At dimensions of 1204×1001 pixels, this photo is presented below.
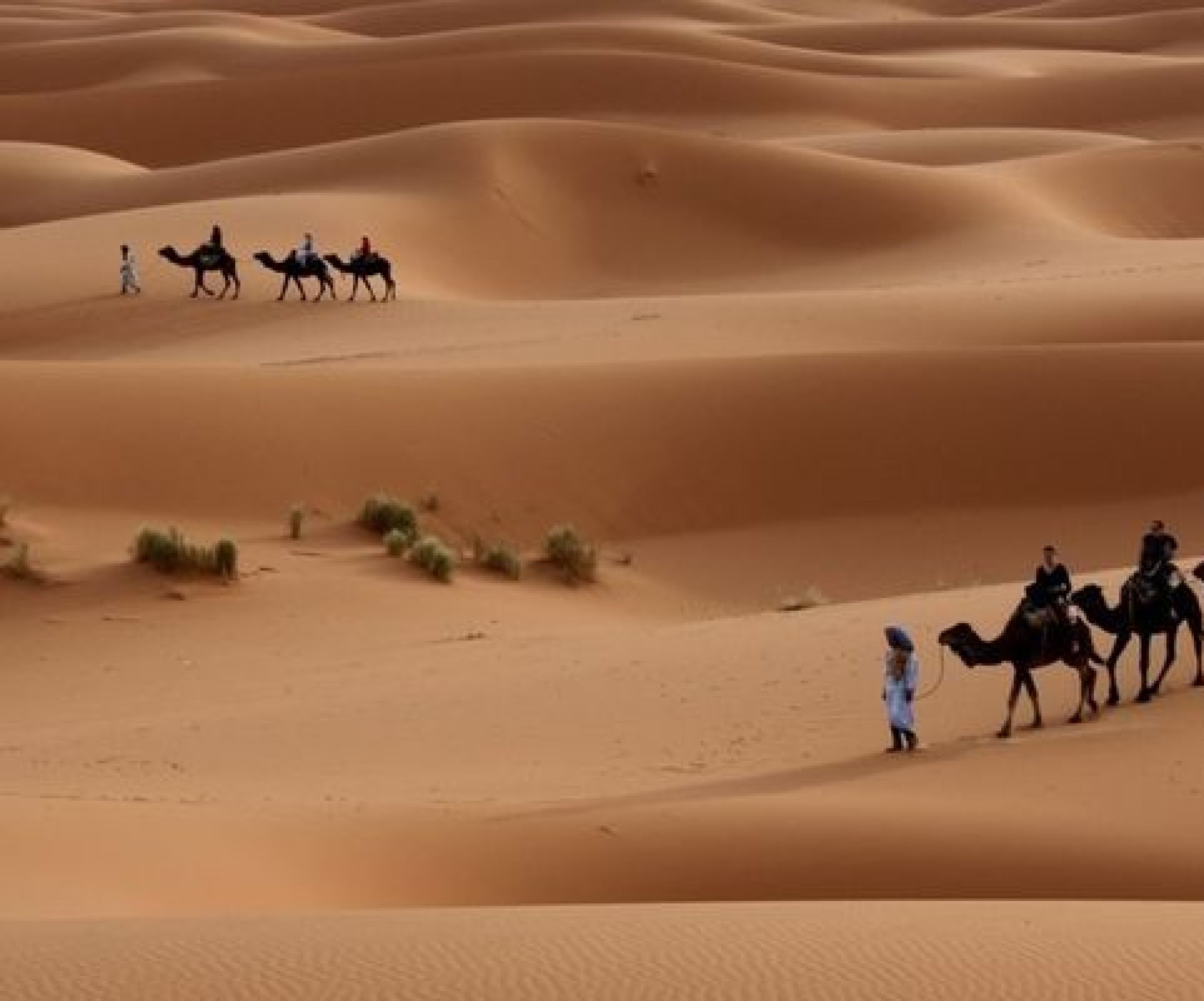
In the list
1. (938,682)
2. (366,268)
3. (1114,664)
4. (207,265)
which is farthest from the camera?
(366,268)

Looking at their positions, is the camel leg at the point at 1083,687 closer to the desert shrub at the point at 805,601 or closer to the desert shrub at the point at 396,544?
the desert shrub at the point at 805,601

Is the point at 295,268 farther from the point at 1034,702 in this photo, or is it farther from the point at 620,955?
the point at 620,955

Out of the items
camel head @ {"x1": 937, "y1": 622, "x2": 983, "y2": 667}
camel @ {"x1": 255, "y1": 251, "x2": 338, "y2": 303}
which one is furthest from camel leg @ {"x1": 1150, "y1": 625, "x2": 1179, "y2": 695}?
camel @ {"x1": 255, "y1": 251, "x2": 338, "y2": 303}

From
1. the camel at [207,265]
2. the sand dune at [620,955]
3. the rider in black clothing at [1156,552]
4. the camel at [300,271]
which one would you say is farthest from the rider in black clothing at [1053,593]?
the camel at [207,265]

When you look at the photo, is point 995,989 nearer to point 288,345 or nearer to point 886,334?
point 886,334

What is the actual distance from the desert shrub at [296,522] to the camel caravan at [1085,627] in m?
9.62

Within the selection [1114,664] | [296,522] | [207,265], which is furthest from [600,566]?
[207,265]

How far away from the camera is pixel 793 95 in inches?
2904

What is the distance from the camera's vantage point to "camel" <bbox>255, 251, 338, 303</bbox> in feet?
120

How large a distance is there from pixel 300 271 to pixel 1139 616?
24169mm

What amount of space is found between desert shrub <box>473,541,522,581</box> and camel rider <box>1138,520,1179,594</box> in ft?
29.1

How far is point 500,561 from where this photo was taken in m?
23.3

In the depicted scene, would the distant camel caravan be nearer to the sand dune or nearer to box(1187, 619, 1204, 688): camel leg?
box(1187, 619, 1204, 688): camel leg

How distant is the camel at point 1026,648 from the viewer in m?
14.8
